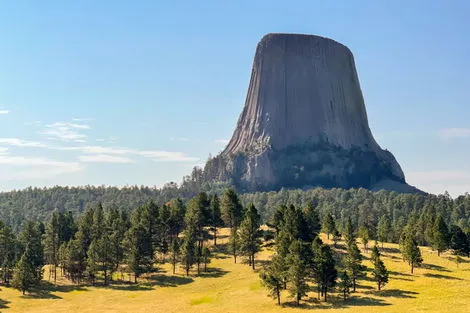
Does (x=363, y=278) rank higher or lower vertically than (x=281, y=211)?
lower

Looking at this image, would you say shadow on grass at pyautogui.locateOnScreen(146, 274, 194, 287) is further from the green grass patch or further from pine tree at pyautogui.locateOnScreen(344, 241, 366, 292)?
pine tree at pyautogui.locateOnScreen(344, 241, 366, 292)

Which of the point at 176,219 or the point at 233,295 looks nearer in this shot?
the point at 233,295

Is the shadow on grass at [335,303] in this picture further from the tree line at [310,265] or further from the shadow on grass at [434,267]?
the shadow on grass at [434,267]

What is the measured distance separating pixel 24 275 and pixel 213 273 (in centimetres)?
3575

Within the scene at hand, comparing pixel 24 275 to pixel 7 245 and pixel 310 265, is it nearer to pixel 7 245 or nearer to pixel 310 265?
pixel 7 245

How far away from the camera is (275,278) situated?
7850 centimetres

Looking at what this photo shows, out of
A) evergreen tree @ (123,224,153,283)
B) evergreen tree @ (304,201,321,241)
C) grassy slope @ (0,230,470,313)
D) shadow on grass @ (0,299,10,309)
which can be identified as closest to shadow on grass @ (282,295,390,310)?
grassy slope @ (0,230,470,313)

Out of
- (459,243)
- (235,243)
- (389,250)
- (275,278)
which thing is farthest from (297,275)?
(459,243)

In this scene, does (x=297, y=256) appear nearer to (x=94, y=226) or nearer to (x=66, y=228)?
(x=94, y=226)

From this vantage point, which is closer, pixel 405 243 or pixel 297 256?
pixel 297 256

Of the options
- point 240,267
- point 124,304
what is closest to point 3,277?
point 124,304

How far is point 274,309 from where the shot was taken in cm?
7400

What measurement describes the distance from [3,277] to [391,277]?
77.3 meters

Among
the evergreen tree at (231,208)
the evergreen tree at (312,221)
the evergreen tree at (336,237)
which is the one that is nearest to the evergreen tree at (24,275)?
the evergreen tree at (231,208)
